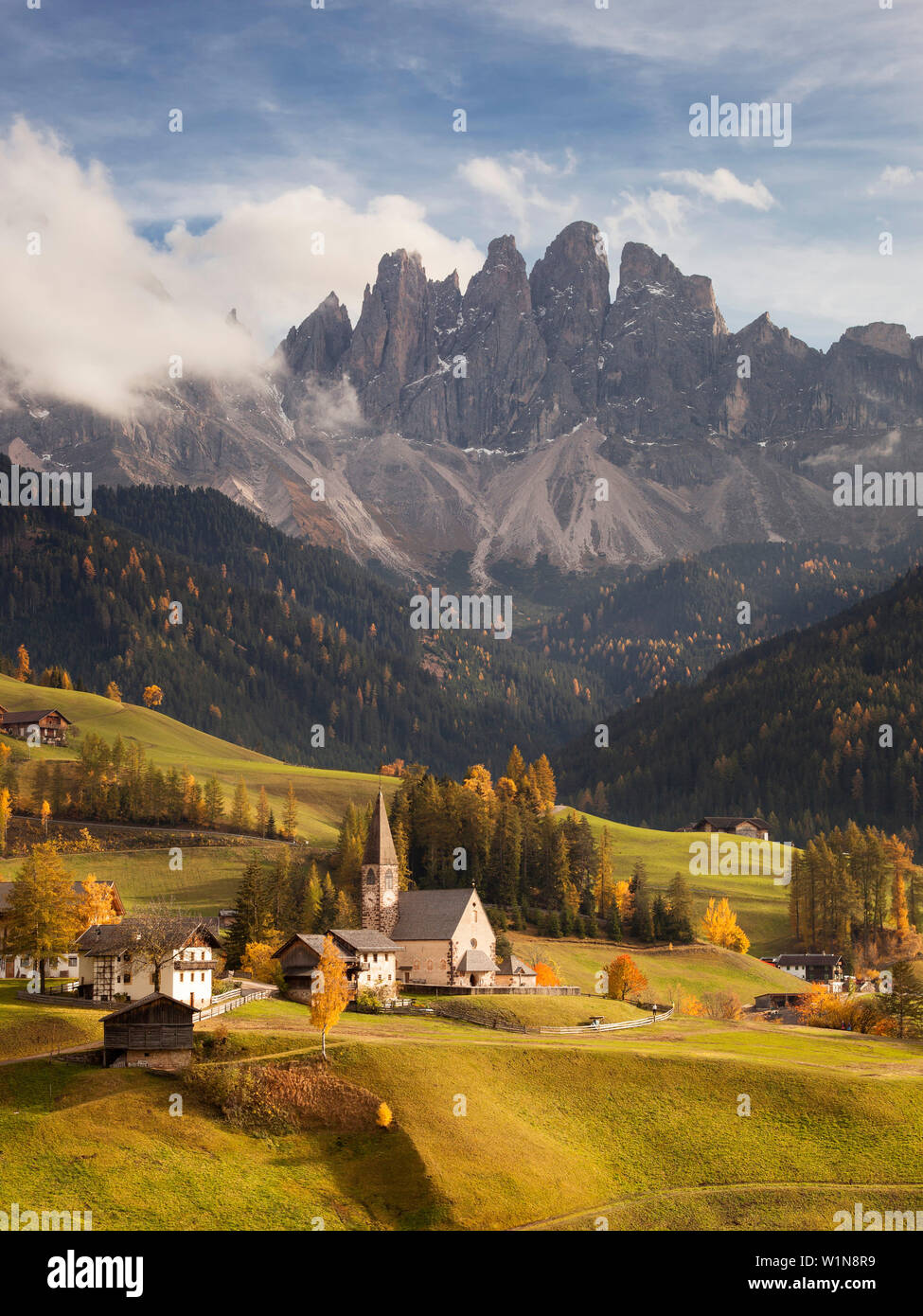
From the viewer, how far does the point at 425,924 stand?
402 ft

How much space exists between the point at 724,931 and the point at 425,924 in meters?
60.9

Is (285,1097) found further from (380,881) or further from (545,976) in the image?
(545,976)

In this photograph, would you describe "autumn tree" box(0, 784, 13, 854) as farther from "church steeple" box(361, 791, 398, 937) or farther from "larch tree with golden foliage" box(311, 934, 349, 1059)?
"larch tree with golden foliage" box(311, 934, 349, 1059)

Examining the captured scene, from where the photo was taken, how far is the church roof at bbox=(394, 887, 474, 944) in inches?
4761

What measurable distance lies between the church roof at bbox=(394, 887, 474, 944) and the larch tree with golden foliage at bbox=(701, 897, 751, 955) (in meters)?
53.3

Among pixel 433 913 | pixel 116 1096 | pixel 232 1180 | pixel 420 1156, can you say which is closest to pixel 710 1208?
pixel 420 1156

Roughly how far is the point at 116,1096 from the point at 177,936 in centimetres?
2279

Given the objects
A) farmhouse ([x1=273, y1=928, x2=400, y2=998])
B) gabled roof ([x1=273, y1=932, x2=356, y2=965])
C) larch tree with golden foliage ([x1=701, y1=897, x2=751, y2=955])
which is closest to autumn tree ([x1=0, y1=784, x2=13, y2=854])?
farmhouse ([x1=273, y1=928, x2=400, y2=998])

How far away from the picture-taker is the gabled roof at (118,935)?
96.2 metres

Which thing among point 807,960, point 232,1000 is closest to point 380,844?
point 232,1000

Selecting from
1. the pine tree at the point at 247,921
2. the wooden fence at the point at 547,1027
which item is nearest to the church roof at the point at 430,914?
the pine tree at the point at 247,921
